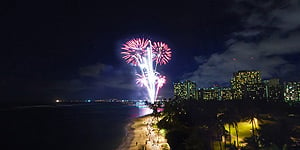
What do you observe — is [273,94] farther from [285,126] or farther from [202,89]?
[285,126]

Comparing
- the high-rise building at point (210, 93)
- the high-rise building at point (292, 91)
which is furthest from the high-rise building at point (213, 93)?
the high-rise building at point (292, 91)

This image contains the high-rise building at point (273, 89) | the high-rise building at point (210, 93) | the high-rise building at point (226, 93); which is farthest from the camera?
the high-rise building at point (210, 93)

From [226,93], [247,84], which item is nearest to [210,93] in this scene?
[226,93]

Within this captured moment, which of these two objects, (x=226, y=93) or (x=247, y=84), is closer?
(x=247, y=84)

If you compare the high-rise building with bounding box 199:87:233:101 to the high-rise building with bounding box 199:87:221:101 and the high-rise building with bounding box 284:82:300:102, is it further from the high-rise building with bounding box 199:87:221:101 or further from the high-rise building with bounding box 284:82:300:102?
the high-rise building with bounding box 284:82:300:102

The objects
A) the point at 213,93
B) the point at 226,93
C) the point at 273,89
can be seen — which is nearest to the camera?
the point at 273,89

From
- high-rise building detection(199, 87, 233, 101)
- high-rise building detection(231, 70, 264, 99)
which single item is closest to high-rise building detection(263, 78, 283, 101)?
high-rise building detection(231, 70, 264, 99)

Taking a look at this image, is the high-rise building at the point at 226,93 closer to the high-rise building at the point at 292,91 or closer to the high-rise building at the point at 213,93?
the high-rise building at the point at 213,93

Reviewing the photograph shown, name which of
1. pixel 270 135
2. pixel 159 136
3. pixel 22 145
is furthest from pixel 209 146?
pixel 22 145

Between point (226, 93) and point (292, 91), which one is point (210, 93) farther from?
point (292, 91)
